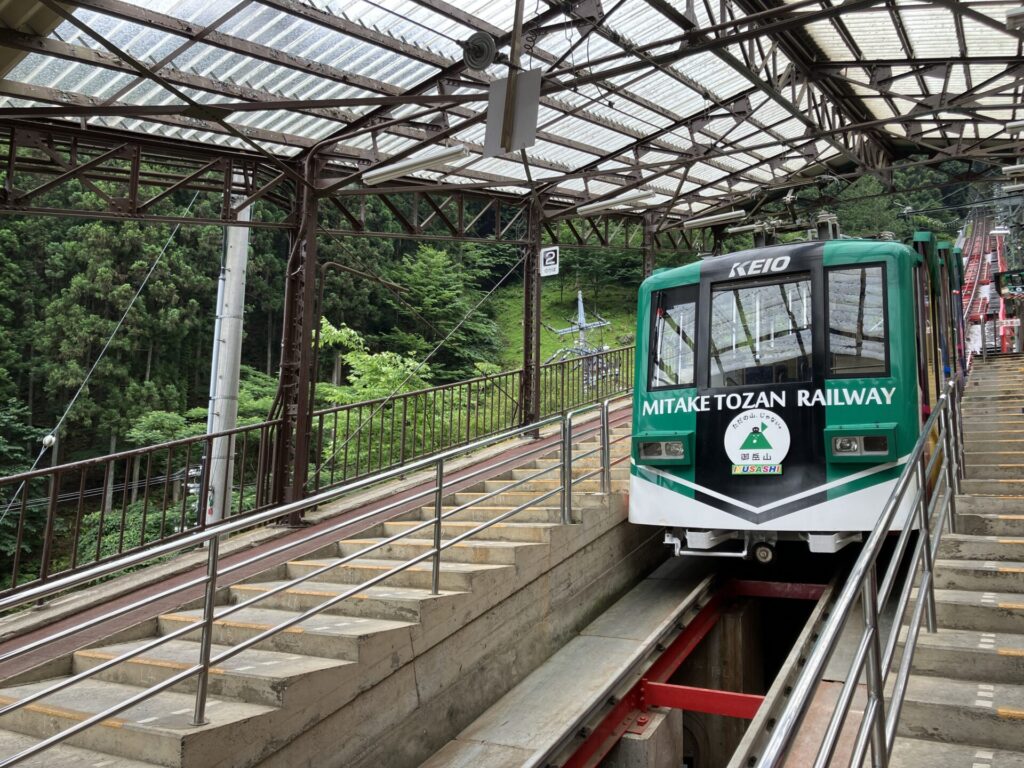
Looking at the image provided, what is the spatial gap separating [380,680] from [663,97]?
879 cm

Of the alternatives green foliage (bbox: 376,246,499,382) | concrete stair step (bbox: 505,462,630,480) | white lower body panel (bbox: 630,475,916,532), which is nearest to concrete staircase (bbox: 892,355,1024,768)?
white lower body panel (bbox: 630,475,916,532)

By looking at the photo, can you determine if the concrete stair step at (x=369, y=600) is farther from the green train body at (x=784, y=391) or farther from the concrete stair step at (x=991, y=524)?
the concrete stair step at (x=991, y=524)

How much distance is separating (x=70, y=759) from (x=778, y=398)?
5.26 m

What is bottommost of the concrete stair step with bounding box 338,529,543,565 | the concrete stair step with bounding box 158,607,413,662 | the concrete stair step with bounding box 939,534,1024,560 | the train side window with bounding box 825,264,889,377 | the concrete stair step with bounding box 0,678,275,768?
the concrete stair step with bounding box 0,678,275,768

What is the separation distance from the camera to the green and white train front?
5.91 metres

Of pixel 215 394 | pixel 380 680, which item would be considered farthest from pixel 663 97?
pixel 380 680

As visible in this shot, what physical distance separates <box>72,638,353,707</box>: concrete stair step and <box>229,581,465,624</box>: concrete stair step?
0.41 metres

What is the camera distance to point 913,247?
694 cm

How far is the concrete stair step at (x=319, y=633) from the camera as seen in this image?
4586 millimetres

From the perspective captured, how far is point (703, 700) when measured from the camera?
548 cm

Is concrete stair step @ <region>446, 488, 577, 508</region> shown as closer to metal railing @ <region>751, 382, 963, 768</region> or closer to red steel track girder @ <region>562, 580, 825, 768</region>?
red steel track girder @ <region>562, 580, 825, 768</region>

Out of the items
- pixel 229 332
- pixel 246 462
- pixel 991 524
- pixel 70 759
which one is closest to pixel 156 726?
pixel 70 759

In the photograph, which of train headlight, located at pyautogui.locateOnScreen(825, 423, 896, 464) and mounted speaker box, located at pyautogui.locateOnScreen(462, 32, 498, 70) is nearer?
train headlight, located at pyautogui.locateOnScreen(825, 423, 896, 464)

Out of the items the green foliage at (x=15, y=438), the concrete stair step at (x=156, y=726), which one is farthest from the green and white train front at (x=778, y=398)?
the green foliage at (x=15, y=438)
